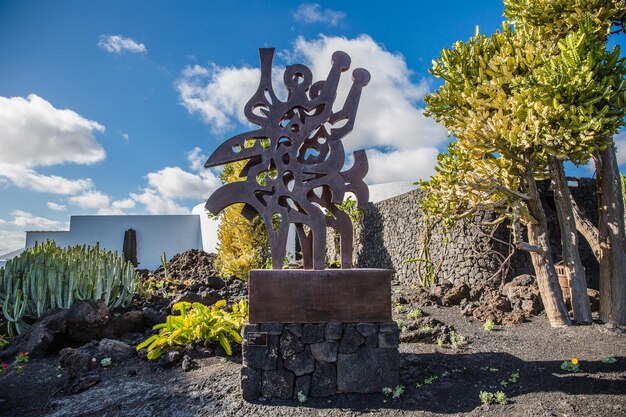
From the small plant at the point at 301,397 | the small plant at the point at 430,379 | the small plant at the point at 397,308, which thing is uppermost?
the small plant at the point at 397,308

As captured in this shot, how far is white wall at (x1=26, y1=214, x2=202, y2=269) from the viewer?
1894 centimetres

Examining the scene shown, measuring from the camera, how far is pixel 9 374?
4.80m

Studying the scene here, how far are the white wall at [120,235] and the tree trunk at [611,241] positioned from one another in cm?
1654

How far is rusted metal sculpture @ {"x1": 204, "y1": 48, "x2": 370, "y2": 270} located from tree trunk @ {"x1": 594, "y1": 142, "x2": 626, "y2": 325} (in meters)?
3.90

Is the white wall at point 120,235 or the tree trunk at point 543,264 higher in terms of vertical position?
the white wall at point 120,235

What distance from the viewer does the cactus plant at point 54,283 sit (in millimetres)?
6418

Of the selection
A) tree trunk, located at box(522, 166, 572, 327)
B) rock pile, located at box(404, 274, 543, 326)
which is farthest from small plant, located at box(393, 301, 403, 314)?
tree trunk, located at box(522, 166, 572, 327)

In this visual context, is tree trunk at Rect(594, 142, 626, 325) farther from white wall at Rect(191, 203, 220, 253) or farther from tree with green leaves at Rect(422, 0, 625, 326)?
white wall at Rect(191, 203, 220, 253)

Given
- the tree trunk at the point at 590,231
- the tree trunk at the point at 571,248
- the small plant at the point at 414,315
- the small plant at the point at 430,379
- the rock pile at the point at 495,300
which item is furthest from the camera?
the tree trunk at the point at 590,231

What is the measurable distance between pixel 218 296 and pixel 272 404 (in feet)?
11.3

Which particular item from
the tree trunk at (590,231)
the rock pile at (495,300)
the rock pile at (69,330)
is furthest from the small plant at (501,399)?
the rock pile at (69,330)

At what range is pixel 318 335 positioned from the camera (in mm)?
3768

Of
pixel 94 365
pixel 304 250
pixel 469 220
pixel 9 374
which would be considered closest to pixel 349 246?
pixel 304 250

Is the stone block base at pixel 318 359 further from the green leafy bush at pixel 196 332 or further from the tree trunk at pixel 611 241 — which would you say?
the tree trunk at pixel 611 241
